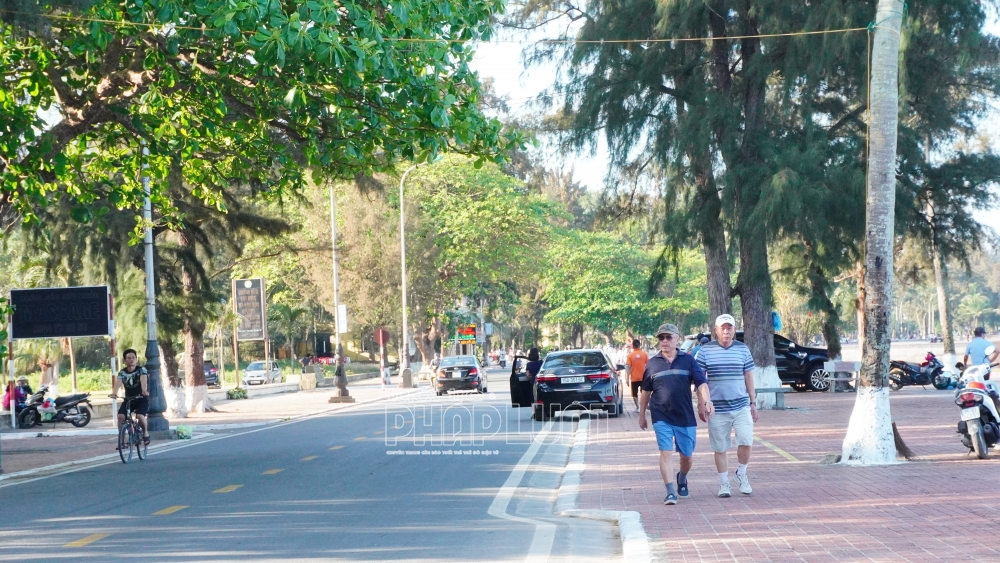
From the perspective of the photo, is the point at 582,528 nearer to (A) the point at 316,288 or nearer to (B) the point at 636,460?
(B) the point at 636,460

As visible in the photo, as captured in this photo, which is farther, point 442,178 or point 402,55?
point 442,178

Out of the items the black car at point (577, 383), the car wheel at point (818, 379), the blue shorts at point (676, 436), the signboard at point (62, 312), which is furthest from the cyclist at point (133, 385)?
the car wheel at point (818, 379)

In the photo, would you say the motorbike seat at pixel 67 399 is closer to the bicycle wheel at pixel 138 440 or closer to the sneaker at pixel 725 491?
the bicycle wheel at pixel 138 440

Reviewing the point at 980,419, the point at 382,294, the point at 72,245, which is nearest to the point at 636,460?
the point at 980,419

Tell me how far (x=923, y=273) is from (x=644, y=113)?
12.4 meters

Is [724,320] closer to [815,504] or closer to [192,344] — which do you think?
[815,504]

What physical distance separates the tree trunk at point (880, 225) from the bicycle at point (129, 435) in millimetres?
11431

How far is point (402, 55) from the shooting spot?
14.3 meters

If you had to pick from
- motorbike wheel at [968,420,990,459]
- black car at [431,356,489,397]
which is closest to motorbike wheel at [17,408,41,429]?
black car at [431,356,489,397]

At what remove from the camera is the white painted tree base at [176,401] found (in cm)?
3159

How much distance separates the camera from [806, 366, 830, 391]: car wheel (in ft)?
112

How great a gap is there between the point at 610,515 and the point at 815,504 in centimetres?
196

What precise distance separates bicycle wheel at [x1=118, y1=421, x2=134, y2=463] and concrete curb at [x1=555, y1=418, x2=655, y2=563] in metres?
7.45

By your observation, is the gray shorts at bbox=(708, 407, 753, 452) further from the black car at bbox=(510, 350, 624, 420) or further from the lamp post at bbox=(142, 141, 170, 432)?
the lamp post at bbox=(142, 141, 170, 432)
